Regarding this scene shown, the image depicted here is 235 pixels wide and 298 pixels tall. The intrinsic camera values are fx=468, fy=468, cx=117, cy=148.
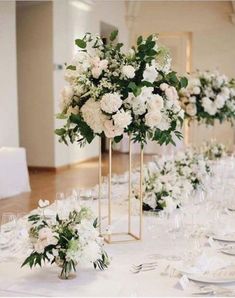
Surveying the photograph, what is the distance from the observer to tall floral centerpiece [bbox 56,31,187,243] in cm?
232

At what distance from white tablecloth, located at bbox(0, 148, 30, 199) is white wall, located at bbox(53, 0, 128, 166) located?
1795 millimetres

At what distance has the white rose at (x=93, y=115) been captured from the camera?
2.32 m

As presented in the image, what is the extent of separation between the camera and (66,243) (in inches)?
73.8

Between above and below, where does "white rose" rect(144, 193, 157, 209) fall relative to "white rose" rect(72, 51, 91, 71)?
below

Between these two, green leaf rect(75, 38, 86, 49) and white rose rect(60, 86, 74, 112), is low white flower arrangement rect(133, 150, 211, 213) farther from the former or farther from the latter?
green leaf rect(75, 38, 86, 49)

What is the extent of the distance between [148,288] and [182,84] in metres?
1.12

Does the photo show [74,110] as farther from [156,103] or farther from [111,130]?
[156,103]

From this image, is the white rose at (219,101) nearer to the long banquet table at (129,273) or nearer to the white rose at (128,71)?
the long banquet table at (129,273)

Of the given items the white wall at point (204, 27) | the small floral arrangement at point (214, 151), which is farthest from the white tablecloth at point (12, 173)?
the white wall at point (204, 27)

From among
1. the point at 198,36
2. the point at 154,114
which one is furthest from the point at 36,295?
the point at 198,36

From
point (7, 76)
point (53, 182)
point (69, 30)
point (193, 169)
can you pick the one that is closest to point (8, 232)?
point (193, 169)

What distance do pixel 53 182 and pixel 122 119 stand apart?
19.0 feet

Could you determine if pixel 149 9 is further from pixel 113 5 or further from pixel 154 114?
pixel 154 114

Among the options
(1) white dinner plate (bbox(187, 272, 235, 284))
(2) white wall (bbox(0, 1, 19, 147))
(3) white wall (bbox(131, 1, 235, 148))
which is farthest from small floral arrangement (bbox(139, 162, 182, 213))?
(3) white wall (bbox(131, 1, 235, 148))
